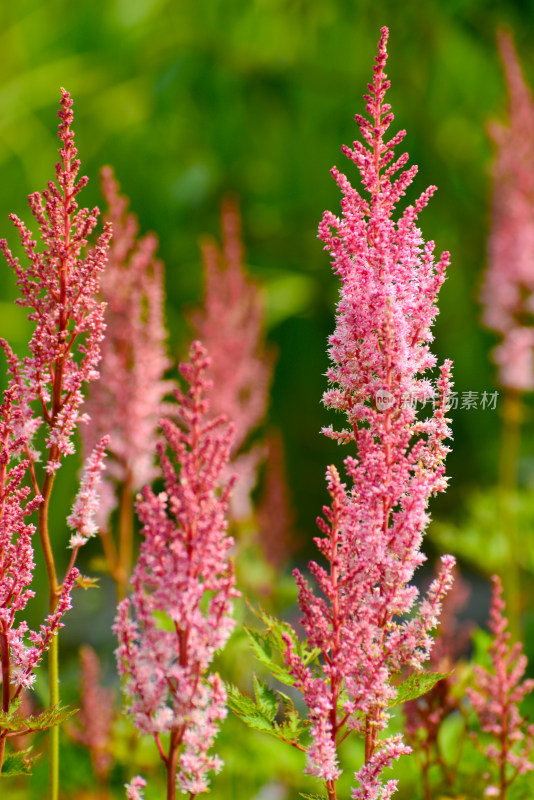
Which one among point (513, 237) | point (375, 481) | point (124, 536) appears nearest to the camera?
point (375, 481)

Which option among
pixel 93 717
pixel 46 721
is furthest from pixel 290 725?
pixel 93 717

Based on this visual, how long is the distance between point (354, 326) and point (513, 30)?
3349 millimetres

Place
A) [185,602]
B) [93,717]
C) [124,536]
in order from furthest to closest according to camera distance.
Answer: [124,536]
[93,717]
[185,602]

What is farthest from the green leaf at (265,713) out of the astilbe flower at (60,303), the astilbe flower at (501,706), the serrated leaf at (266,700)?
the astilbe flower at (501,706)

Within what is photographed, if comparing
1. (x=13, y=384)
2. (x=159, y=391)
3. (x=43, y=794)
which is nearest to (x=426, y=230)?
(x=159, y=391)

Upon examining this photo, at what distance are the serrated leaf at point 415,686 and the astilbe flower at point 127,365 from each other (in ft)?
2.86

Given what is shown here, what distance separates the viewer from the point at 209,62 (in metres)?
3.90

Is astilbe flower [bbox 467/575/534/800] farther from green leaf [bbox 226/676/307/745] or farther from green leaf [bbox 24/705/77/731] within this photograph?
green leaf [bbox 24/705/77/731]

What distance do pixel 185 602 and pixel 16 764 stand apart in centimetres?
37

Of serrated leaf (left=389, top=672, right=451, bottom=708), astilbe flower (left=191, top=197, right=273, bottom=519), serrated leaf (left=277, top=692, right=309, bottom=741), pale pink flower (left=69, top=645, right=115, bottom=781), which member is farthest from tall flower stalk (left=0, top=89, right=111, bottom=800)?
astilbe flower (left=191, top=197, right=273, bottom=519)

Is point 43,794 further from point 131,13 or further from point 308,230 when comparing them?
point 131,13

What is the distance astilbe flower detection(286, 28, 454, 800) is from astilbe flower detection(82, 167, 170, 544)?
2.57 ft

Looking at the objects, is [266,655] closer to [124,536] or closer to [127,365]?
[124,536]

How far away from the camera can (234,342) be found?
2.35 meters
